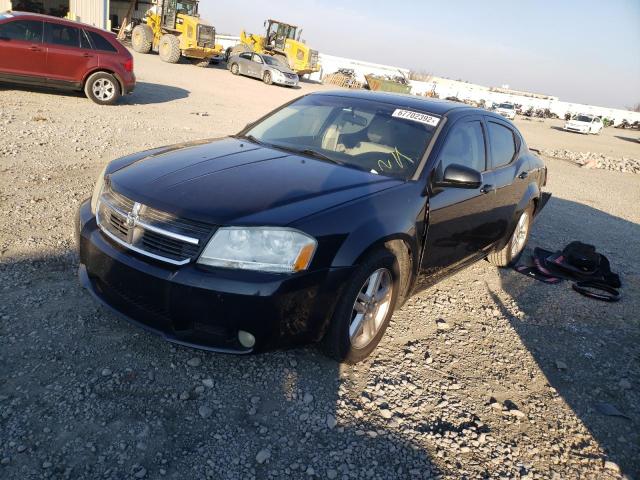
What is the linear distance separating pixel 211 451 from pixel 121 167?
6.22 ft

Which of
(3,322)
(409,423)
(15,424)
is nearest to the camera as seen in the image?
(15,424)

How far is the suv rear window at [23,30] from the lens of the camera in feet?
33.4

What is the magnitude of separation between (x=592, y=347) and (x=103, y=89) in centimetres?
1144

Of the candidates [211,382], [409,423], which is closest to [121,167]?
[211,382]

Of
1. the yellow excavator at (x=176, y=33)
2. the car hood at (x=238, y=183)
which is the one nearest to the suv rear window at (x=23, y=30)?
the car hood at (x=238, y=183)

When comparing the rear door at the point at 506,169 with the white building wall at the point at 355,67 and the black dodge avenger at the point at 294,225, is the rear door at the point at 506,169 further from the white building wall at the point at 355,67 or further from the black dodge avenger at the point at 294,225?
the white building wall at the point at 355,67

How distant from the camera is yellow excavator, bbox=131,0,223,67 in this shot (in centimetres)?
2547

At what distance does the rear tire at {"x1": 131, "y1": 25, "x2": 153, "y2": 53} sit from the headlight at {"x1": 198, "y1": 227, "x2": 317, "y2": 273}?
27.9m

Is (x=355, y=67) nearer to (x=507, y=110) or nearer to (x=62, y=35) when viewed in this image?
(x=507, y=110)

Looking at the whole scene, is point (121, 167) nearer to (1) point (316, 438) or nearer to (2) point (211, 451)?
(2) point (211, 451)

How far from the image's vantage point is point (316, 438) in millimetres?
2535

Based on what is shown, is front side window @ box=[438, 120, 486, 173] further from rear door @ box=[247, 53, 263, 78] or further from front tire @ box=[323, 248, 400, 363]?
rear door @ box=[247, 53, 263, 78]

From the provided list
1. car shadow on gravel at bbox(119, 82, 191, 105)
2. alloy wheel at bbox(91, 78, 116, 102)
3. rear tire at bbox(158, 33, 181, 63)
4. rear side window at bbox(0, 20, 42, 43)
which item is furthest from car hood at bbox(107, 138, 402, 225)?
rear tire at bbox(158, 33, 181, 63)

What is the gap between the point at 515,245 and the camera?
5.43 m
